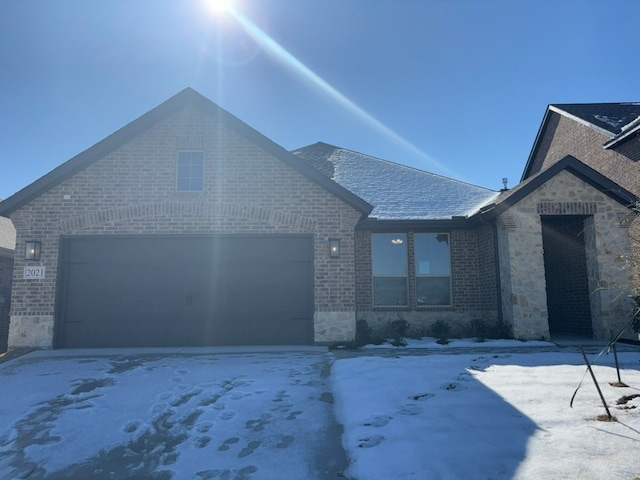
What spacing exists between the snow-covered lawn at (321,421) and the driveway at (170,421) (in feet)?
0.06

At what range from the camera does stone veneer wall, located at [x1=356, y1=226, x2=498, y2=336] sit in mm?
10945

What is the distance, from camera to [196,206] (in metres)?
9.61

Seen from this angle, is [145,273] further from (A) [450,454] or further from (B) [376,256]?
(A) [450,454]

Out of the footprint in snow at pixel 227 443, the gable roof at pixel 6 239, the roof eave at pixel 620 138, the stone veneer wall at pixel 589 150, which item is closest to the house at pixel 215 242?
the stone veneer wall at pixel 589 150

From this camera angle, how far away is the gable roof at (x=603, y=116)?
13.9 m

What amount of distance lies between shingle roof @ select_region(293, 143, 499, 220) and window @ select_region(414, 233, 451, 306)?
717 millimetres

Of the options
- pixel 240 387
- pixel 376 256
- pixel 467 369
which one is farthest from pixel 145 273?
pixel 467 369

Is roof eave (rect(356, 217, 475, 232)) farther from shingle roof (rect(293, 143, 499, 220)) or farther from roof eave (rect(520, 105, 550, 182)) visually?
roof eave (rect(520, 105, 550, 182))

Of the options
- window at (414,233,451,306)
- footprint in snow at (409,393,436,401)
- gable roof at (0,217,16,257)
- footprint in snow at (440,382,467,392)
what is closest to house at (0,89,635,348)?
window at (414,233,451,306)

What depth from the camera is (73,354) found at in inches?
335

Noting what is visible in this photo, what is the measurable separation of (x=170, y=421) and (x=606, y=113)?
716 inches

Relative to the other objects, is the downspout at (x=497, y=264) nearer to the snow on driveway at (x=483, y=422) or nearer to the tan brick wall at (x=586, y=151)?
the snow on driveway at (x=483, y=422)

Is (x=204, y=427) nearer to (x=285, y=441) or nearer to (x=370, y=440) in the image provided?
(x=285, y=441)

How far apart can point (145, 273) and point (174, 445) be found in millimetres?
6108
